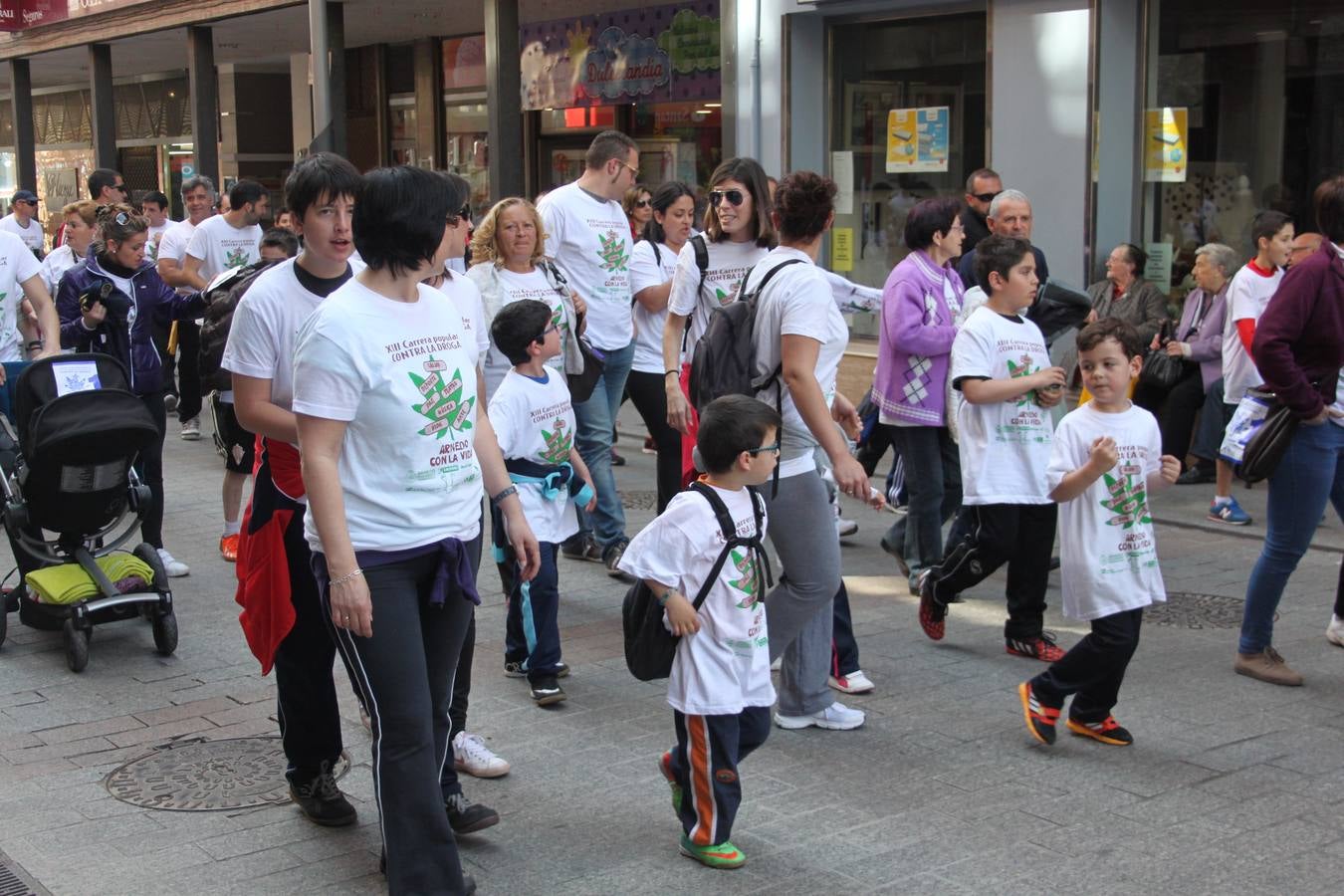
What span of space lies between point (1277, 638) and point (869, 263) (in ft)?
25.7

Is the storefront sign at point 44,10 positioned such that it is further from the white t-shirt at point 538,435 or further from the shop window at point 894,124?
the white t-shirt at point 538,435

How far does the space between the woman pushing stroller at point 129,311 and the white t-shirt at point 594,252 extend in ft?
6.25

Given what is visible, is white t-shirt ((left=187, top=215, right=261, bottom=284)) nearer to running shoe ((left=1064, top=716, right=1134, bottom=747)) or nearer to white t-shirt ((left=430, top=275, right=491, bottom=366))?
white t-shirt ((left=430, top=275, right=491, bottom=366))

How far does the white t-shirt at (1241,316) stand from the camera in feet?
31.3

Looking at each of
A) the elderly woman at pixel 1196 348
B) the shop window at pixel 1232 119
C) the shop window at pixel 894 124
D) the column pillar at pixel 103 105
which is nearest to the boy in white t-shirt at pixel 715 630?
the elderly woman at pixel 1196 348

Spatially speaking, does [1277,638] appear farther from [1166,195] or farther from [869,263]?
[869,263]

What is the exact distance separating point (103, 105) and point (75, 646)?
2065 centimetres

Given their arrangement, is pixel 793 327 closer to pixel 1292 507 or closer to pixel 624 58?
pixel 1292 507

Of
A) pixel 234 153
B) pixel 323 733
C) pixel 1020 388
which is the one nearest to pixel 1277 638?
pixel 1020 388

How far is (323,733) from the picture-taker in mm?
4852

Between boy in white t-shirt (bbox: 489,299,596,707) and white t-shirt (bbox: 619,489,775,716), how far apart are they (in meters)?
1.49

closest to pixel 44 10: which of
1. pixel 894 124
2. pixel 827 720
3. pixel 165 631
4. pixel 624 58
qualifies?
pixel 624 58

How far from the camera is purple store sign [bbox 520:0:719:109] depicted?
1555cm

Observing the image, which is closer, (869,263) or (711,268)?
(711,268)
